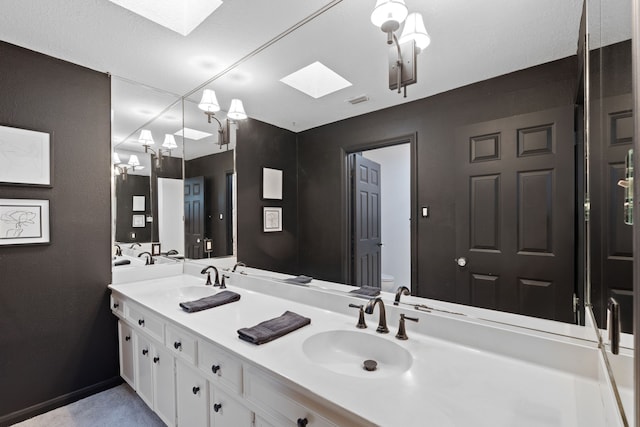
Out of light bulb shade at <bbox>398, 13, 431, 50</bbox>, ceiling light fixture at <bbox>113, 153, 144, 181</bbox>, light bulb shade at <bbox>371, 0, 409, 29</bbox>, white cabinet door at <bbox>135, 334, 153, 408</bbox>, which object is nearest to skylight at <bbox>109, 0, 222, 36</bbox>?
light bulb shade at <bbox>371, 0, 409, 29</bbox>

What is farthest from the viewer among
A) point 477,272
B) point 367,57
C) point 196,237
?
point 196,237

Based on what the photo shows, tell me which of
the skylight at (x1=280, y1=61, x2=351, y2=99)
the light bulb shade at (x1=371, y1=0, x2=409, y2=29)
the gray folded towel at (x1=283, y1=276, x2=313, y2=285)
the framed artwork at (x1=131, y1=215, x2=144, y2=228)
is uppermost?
the light bulb shade at (x1=371, y1=0, x2=409, y2=29)

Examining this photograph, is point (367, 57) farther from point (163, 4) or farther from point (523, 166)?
point (163, 4)

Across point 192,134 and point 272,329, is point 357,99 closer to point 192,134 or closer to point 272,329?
point 272,329

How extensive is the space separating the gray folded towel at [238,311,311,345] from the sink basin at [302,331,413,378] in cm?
11

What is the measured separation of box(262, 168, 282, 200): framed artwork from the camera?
6.12ft

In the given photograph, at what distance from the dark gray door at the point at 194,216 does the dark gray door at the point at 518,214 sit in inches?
83.4

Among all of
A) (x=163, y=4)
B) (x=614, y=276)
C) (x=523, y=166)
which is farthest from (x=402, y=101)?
(x=163, y=4)

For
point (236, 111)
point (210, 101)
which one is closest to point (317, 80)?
point (236, 111)

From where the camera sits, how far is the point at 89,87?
2.06 m

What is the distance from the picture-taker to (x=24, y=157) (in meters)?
1.79

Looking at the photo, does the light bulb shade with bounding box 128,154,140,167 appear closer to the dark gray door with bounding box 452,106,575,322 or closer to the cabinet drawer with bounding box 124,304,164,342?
the cabinet drawer with bounding box 124,304,164,342

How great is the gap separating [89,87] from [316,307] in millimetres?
2316

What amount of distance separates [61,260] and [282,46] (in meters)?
2.13
